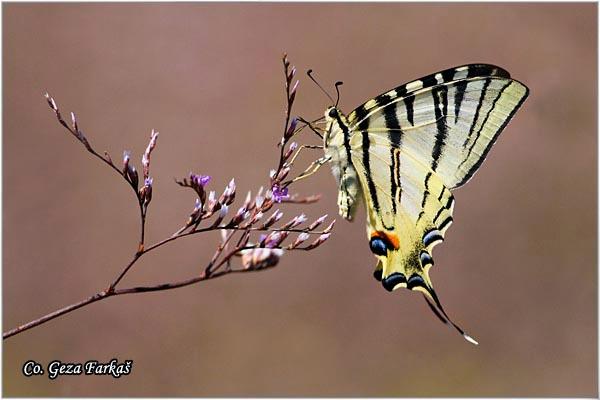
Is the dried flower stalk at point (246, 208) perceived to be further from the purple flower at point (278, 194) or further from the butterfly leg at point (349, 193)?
the butterfly leg at point (349, 193)

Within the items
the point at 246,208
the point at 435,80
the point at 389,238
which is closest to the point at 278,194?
the point at 246,208

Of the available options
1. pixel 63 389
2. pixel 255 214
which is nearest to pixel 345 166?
pixel 255 214

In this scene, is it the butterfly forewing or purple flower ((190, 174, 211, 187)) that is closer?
purple flower ((190, 174, 211, 187))

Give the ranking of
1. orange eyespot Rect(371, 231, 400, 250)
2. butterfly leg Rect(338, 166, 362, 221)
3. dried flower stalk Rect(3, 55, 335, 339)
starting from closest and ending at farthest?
dried flower stalk Rect(3, 55, 335, 339)
butterfly leg Rect(338, 166, 362, 221)
orange eyespot Rect(371, 231, 400, 250)

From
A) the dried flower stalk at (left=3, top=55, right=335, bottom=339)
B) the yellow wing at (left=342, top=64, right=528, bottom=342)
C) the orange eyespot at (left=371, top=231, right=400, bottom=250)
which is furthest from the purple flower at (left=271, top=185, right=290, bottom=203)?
the orange eyespot at (left=371, top=231, right=400, bottom=250)

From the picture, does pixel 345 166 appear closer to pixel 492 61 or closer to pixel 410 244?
pixel 410 244

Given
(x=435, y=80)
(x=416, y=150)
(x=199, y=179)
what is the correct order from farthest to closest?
(x=416, y=150)
(x=435, y=80)
(x=199, y=179)

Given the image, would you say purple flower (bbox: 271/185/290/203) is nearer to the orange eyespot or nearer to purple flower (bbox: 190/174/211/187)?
purple flower (bbox: 190/174/211/187)

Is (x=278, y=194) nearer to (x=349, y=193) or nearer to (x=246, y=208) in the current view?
(x=246, y=208)

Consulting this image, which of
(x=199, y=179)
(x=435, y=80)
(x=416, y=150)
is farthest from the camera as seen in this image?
(x=416, y=150)

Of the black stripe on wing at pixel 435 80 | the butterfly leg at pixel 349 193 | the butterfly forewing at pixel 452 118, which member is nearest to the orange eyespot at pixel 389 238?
the butterfly leg at pixel 349 193
